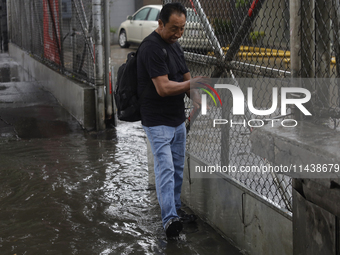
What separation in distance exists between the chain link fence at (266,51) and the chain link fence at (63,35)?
3.43m

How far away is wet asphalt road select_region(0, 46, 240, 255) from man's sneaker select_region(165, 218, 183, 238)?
0.06 m

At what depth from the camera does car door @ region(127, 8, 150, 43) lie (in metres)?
18.2

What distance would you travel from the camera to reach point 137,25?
18516 millimetres

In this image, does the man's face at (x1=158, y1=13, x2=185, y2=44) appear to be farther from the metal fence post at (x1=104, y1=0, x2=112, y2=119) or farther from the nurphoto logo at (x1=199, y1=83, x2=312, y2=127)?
the metal fence post at (x1=104, y1=0, x2=112, y2=119)

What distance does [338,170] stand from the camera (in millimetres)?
1961

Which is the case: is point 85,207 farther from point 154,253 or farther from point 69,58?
point 69,58

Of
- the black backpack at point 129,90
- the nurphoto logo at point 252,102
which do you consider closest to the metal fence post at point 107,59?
the black backpack at point 129,90

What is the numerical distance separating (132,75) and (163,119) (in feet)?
1.55

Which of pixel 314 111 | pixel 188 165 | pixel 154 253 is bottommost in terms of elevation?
pixel 154 253

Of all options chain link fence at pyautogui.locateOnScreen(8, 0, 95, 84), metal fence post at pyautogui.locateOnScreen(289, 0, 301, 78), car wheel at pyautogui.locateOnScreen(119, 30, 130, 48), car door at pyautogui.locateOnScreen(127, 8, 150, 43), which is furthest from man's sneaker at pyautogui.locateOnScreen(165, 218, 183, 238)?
car wheel at pyautogui.locateOnScreen(119, 30, 130, 48)

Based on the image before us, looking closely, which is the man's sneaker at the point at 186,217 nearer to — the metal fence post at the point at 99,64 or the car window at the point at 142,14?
the metal fence post at the point at 99,64

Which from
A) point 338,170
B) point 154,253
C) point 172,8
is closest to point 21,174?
point 154,253

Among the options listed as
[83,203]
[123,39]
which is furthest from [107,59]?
[123,39]

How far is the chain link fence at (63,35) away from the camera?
8008 millimetres
